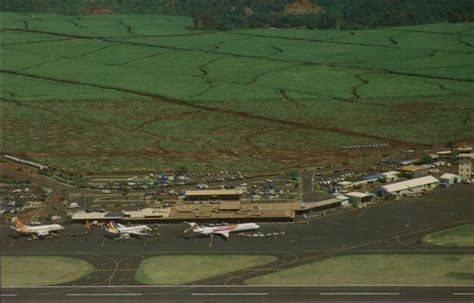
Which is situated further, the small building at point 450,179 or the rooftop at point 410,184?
the small building at point 450,179

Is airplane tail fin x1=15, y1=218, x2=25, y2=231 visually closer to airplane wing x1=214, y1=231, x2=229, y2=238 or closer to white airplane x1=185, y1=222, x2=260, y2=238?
white airplane x1=185, y1=222, x2=260, y2=238

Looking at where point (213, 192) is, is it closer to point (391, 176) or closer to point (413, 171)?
point (391, 176)

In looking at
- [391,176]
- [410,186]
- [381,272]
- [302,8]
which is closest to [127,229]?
[381,272]

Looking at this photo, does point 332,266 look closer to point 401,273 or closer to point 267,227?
point 401,273

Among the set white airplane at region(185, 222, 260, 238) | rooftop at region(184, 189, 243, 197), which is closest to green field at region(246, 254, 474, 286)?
white airplane at region(185, 222, 260, 238)

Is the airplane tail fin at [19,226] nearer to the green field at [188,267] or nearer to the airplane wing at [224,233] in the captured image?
the green field at [188,267]

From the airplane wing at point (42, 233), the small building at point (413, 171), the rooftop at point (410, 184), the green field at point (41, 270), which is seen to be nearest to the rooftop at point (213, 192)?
the rooftop at point (410, 184)
